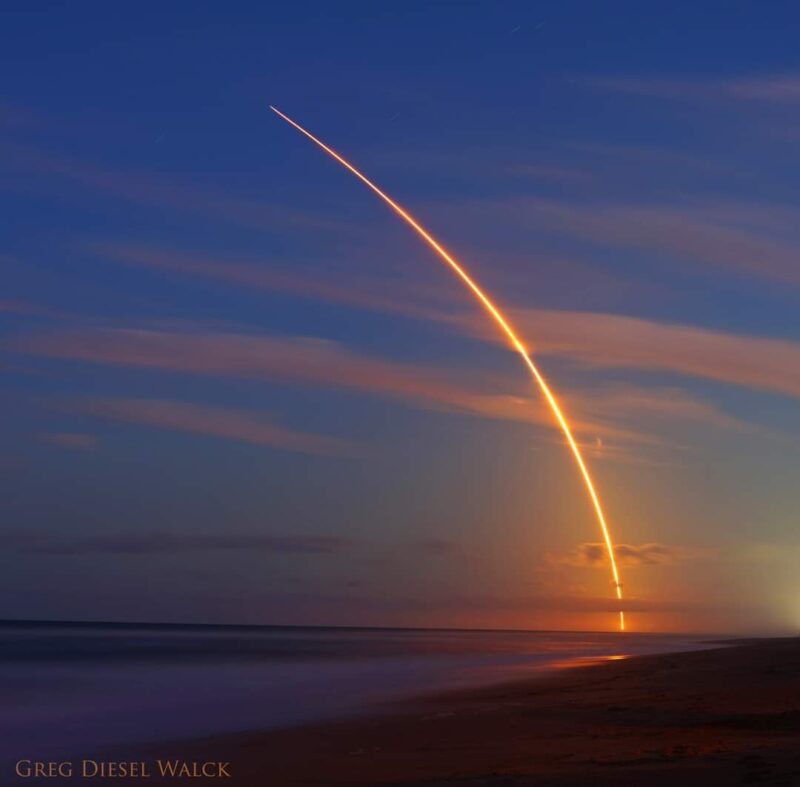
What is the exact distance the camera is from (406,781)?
16609 millimetres

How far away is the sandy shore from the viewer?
15.7 metres

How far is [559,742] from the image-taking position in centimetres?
2002

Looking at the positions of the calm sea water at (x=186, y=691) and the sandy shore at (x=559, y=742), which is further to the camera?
the calm sea water at (x=186, y=691)

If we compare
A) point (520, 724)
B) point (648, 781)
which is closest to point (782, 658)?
point (520, 724)

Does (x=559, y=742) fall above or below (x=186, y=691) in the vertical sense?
below

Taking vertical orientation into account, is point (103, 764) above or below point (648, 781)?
above

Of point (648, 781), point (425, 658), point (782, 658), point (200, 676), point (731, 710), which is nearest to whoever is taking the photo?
point (648, 781)

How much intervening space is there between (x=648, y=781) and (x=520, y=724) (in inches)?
358

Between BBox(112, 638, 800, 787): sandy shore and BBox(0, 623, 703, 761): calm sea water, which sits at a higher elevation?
BBox(0, 623, 703, 761): calm sea water

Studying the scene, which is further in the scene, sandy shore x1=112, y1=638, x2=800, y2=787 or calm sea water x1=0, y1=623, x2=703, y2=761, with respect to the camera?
calm sea water x1=0, y1=623, x2=703, y2=761

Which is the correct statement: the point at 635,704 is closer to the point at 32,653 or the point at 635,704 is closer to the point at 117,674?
the point at 117,674

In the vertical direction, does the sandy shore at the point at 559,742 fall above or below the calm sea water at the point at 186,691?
below

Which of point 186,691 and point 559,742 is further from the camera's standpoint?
point 186,691

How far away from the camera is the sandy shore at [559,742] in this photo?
15734mm
